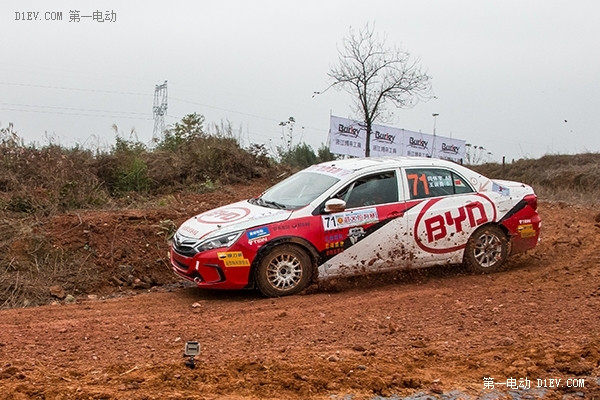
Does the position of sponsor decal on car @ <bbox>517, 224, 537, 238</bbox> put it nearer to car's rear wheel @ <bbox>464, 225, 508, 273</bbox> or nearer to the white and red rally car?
the white and red rally car

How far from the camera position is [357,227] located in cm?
831

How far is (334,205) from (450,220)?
1791 mm

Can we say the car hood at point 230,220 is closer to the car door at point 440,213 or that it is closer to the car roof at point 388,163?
the car roof at point 388,163

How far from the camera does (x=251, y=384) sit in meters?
4.61

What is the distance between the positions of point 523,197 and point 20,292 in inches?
284

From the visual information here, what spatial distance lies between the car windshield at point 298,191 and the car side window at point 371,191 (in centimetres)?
26

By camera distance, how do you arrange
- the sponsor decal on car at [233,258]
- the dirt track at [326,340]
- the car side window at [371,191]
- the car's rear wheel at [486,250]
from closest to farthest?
the dirt track at [326,340], the sponsor decal on car at [233,258], the car side window at [371,191], the car's rear wheel at [486,250]

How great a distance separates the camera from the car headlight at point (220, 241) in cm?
779

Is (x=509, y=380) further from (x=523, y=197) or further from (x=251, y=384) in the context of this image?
(x=523, y=197)

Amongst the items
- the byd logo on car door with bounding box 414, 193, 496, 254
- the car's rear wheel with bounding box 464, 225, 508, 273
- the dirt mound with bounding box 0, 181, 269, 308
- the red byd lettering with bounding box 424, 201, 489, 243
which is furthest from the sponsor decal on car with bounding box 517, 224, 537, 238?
the dirt mound with bounding box 0, 181, 269, 308

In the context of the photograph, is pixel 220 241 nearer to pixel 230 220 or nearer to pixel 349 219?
pixel 230 220

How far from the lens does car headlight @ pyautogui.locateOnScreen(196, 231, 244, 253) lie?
7793mm

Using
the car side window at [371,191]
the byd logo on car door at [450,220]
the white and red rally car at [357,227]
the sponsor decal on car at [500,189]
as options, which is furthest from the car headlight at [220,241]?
the sponsor decal on car at [500,189]

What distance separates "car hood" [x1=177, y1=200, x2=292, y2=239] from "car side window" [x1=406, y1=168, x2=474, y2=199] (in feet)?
6.09
